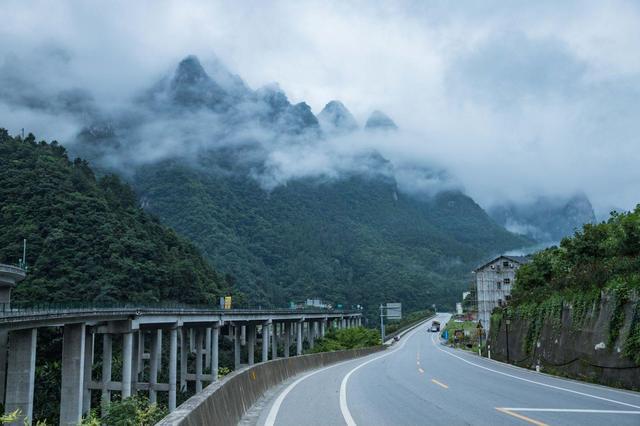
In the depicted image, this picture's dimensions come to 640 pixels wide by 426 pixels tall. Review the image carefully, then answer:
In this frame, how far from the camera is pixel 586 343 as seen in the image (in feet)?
67.7

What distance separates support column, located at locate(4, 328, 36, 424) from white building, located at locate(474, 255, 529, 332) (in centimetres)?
6446

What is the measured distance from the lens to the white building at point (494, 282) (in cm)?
8525

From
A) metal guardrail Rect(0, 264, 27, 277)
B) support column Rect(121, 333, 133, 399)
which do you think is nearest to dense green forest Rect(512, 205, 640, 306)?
support column Rect(121, 333, 133, 399)

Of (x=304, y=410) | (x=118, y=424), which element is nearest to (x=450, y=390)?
(x=304, y=410)

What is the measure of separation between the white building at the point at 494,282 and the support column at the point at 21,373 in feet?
211

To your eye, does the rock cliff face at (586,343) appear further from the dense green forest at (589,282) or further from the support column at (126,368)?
the support column at (126,368)

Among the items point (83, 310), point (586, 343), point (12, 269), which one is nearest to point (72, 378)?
point (83, 310)

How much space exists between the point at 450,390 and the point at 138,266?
219 feet

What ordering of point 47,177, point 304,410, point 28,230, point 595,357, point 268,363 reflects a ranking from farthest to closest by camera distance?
point 47,177 < point 28,230 < point 595,357 < point 268,363 < point 304,410

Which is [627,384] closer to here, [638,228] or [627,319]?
[627,319]

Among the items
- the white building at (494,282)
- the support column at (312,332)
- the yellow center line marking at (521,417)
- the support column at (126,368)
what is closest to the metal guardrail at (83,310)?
the support column at (126,368)

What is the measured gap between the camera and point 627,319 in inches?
699

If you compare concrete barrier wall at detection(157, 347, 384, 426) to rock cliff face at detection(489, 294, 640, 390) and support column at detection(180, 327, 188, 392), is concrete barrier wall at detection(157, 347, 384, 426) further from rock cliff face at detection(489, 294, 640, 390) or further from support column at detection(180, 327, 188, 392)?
support column at detection(180, 327, 188, 392)

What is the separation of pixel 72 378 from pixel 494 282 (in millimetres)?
62970
